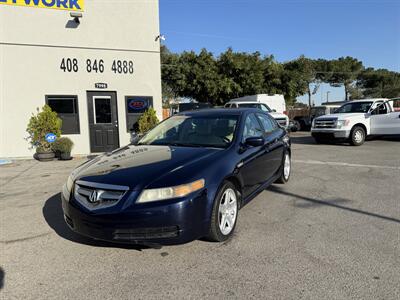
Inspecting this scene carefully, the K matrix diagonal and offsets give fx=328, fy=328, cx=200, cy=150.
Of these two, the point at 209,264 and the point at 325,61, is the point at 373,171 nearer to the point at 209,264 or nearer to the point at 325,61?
the point at 209,264

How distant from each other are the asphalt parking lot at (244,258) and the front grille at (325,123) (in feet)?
25.6

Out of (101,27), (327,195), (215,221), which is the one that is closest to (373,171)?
(327,195)

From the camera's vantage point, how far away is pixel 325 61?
5122 cm

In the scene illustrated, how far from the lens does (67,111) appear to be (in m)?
11.8

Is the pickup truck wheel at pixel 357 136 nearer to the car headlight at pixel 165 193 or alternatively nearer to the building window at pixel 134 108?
the building window at pixel 134 108

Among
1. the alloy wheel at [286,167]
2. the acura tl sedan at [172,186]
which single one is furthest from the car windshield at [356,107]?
the acura tl sedan at [172,186]

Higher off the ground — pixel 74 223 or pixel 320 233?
pixel 74 223

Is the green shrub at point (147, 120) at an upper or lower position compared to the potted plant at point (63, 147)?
upper

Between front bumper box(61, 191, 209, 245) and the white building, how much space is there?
944 centimetres

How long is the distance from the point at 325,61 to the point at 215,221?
5355cm

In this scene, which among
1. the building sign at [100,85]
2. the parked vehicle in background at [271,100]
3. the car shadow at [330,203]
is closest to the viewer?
the car shadow at [330,203]

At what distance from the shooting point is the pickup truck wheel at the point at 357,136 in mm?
12611

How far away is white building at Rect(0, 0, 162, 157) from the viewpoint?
11.0m

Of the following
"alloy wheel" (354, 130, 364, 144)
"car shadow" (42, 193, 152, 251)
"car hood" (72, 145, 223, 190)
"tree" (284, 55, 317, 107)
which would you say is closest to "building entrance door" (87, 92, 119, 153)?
"car shadow" (42, 193, 152, 251)
